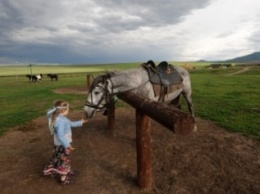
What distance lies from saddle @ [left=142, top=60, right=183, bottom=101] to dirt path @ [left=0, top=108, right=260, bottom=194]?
1471 millimetres

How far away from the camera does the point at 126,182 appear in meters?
4.76

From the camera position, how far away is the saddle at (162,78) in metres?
6.71

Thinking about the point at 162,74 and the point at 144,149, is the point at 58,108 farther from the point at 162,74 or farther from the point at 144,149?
the point at 162,74

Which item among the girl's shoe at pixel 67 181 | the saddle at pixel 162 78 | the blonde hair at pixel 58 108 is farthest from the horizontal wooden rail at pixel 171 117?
the saddle at pixel 162 78

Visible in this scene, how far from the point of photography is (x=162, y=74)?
7.02m

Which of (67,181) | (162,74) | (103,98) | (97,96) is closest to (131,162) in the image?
(67,181)

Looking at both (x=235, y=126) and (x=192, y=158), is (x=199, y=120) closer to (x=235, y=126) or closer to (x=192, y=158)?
(x=235, y=126)

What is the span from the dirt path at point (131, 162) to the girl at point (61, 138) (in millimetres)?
223

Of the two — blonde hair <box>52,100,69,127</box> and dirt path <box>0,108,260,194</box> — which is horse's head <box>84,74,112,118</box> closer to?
blonde hair <box>52,100,69,127</box>

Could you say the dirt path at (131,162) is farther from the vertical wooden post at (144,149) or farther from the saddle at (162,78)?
the saddle at (162,78)

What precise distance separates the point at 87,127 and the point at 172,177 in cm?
457

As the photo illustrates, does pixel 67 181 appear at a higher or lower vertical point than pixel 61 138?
lower

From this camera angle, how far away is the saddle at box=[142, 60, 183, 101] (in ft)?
22.0

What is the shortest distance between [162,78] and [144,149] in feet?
9.63
